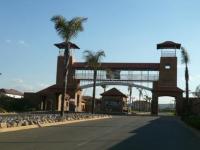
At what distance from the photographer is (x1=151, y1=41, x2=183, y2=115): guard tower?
79.7m

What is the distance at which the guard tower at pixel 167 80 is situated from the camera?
79688mm

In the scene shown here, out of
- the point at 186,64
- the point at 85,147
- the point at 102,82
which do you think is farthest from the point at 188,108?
the point at 85,147

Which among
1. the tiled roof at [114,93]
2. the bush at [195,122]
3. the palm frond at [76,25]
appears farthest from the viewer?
the tiled roof at [114,93]

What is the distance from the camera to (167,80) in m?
83.4

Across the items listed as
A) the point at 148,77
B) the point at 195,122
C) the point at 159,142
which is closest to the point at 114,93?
the point at 148,77

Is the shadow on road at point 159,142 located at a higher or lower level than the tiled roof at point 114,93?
lower

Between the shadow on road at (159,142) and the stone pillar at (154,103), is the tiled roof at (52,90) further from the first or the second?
the shadow on road at (159,142)

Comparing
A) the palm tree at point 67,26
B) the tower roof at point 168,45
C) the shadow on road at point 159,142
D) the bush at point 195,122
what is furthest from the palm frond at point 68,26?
the tower roof at point 168,45

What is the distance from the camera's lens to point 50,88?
86.1 metres

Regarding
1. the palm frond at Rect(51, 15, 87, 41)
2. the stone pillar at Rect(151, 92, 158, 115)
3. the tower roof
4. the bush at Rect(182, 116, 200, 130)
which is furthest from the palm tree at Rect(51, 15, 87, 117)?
the tower roof

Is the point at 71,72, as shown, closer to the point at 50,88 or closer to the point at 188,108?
the point at 50,88

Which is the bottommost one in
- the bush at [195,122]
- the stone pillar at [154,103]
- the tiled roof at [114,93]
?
the bush at [195,122]

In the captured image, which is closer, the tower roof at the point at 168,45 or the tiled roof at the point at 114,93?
the tower roof at the point at 168,45

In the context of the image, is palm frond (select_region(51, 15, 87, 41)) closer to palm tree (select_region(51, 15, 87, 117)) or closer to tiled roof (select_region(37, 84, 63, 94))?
palm tree (select_region(51, 15, 87, 117))
